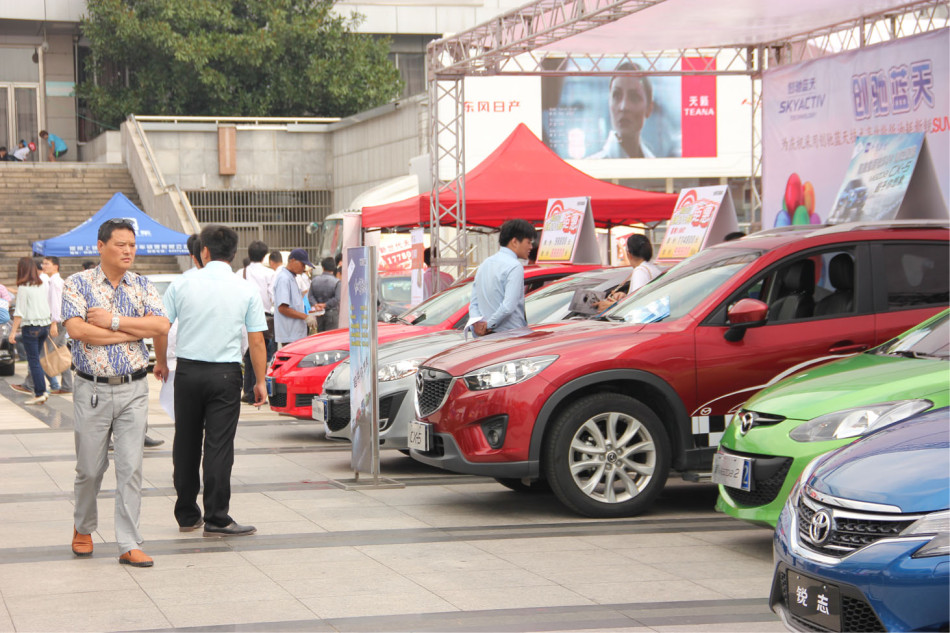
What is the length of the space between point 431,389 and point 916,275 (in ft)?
10.6

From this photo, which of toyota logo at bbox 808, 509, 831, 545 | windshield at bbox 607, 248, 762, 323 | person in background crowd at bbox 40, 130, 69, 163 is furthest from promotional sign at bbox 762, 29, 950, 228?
person in background crowd at bbox 40, 130, 69, 163

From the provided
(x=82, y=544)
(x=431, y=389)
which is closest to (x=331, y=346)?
(x=431, y=389)

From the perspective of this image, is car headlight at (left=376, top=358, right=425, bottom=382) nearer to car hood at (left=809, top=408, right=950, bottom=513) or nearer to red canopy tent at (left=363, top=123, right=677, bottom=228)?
car hood at (left=809, top=408, right=950, bottom=513)

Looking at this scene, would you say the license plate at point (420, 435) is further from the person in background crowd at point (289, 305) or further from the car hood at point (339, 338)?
the person in background crowd at point (289, 305)

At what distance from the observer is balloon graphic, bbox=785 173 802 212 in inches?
623

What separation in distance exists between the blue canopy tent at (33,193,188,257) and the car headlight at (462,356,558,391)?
14.8 m

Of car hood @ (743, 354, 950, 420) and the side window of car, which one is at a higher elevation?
the side window of car

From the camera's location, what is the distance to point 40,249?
22.2 metres

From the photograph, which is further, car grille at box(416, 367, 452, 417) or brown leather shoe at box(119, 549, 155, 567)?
car grille at box(416, 367, 452, 417)

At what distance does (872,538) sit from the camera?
4.23 m

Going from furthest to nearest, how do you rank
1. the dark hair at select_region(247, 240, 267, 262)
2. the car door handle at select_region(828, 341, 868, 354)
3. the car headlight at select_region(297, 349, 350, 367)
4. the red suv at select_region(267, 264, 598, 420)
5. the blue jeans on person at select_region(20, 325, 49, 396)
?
the blue jeans on person at select_region(20, 325, 49, 396) < the dark hair at select_region(247, 240, 267, 262) < the car headlight at select_region(297, 349, 350, 367) < the red suv at select_region(267, 264, 598, 420) < the car door handle at select_region(828, 341, 868, 354)

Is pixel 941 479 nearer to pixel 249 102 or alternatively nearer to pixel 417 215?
pixel 417 215

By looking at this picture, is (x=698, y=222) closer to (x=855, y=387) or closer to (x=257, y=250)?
(x=257, y=250)

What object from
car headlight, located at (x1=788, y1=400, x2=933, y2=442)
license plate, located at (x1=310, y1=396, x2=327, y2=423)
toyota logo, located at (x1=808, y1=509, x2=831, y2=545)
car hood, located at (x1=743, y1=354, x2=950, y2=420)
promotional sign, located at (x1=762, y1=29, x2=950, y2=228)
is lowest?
license plate, located at (x1=310, y1=396, x2=327, y2=423)
